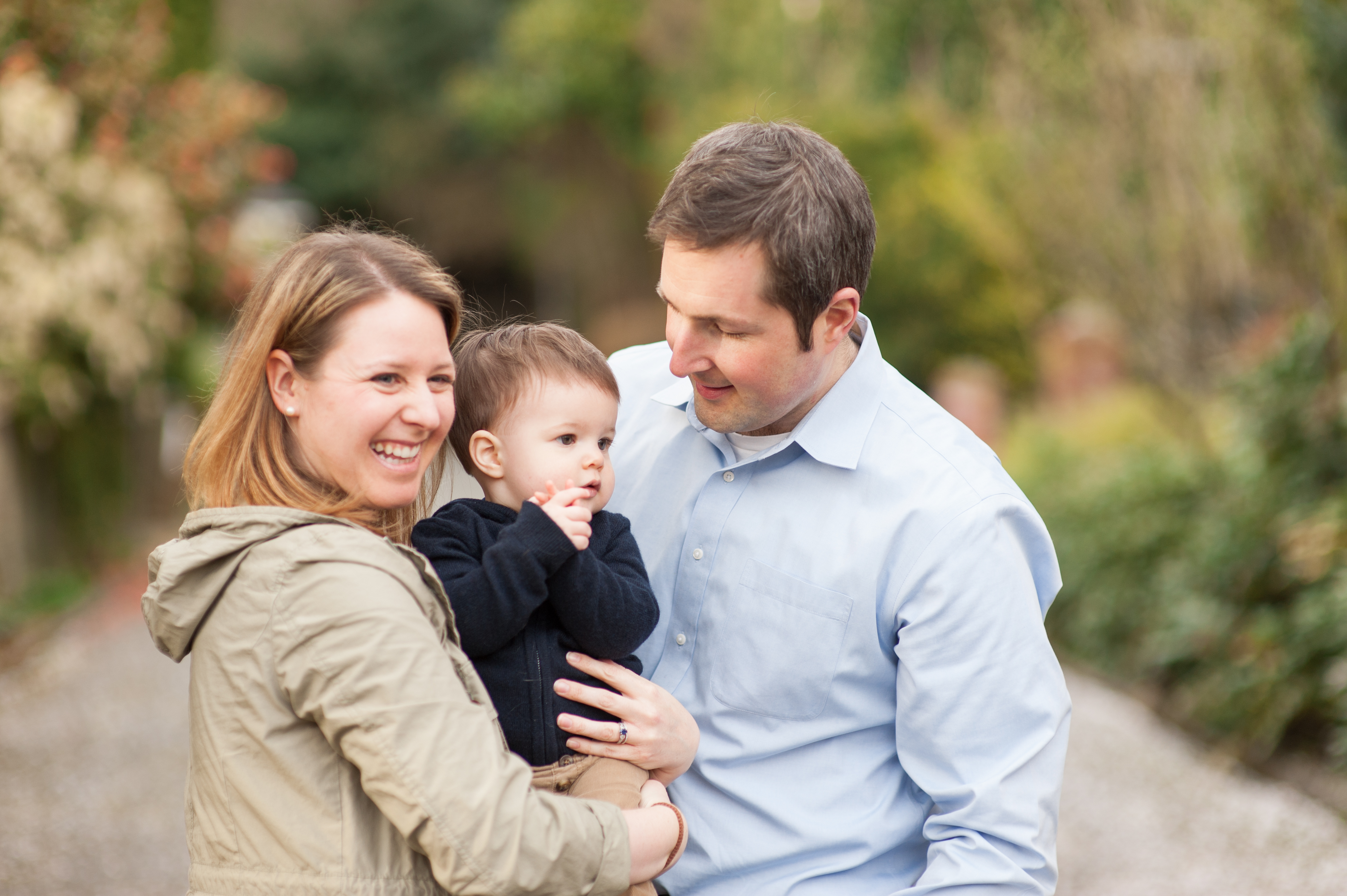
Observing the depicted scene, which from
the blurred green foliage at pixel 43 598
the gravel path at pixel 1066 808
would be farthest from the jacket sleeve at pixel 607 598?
the blurred green foliage at pixel 43 598

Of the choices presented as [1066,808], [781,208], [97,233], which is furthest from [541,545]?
[97,233]

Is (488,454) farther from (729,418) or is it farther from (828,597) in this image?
(828,597)

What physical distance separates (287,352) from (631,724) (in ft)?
2.58

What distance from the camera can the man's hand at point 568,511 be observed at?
1767 mm

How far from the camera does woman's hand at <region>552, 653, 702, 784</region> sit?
1824 millimetres

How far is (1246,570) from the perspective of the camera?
19.6ft

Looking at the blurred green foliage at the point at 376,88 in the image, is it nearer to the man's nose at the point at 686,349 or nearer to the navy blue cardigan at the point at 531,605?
the man's nose at the point at 686,349

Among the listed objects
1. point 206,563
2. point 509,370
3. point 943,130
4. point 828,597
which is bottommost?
point 828,597

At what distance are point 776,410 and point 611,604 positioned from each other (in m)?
0.50

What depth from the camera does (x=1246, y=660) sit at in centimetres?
564

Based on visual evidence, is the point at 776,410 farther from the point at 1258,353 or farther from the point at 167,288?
the point at 167,288

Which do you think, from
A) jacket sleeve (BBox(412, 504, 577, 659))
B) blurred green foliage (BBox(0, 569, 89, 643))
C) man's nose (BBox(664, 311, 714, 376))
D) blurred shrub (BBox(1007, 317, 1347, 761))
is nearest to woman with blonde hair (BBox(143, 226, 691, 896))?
jacket sleeve (BBox(412, 504, 577, 659))

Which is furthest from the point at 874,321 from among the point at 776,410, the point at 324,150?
the point at 324,150

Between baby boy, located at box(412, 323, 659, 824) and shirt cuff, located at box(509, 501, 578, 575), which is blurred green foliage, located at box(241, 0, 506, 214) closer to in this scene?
baby boy, located at box(412, 323, 659, 824)
